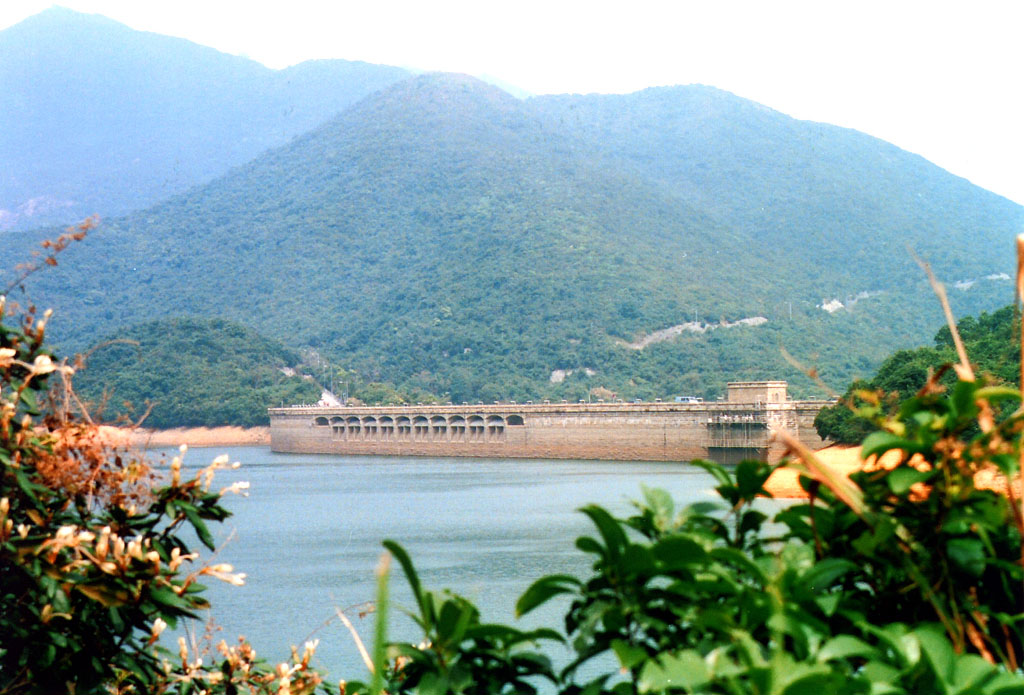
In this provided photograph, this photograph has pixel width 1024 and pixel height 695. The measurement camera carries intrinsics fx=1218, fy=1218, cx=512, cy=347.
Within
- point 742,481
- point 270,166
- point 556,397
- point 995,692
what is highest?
point 270,166

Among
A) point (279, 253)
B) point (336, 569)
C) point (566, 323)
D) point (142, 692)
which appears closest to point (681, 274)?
point (566, 323)

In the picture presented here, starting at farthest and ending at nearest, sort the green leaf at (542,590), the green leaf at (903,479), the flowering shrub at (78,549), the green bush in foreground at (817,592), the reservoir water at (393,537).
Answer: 1. the reservoir water at (393,537)
2. the flowering shrub at (78,549)
3. the green leaf at (542,590)
4. the green leaf at (903,479)
5. the green bush in foreground at (817,592)

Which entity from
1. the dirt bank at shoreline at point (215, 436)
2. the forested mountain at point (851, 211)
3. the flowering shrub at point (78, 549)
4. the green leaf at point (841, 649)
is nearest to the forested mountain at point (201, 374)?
the dirt bank at shoreline at point (215, 436)

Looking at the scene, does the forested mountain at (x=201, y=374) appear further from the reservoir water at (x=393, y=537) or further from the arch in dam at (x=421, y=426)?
the reservoir water at (x=393, y=537)

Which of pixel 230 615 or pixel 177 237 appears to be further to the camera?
pixel 177 237

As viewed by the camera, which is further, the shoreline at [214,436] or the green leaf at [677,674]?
the shoreline at [214,436]

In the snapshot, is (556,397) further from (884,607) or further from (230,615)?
(884,607)
